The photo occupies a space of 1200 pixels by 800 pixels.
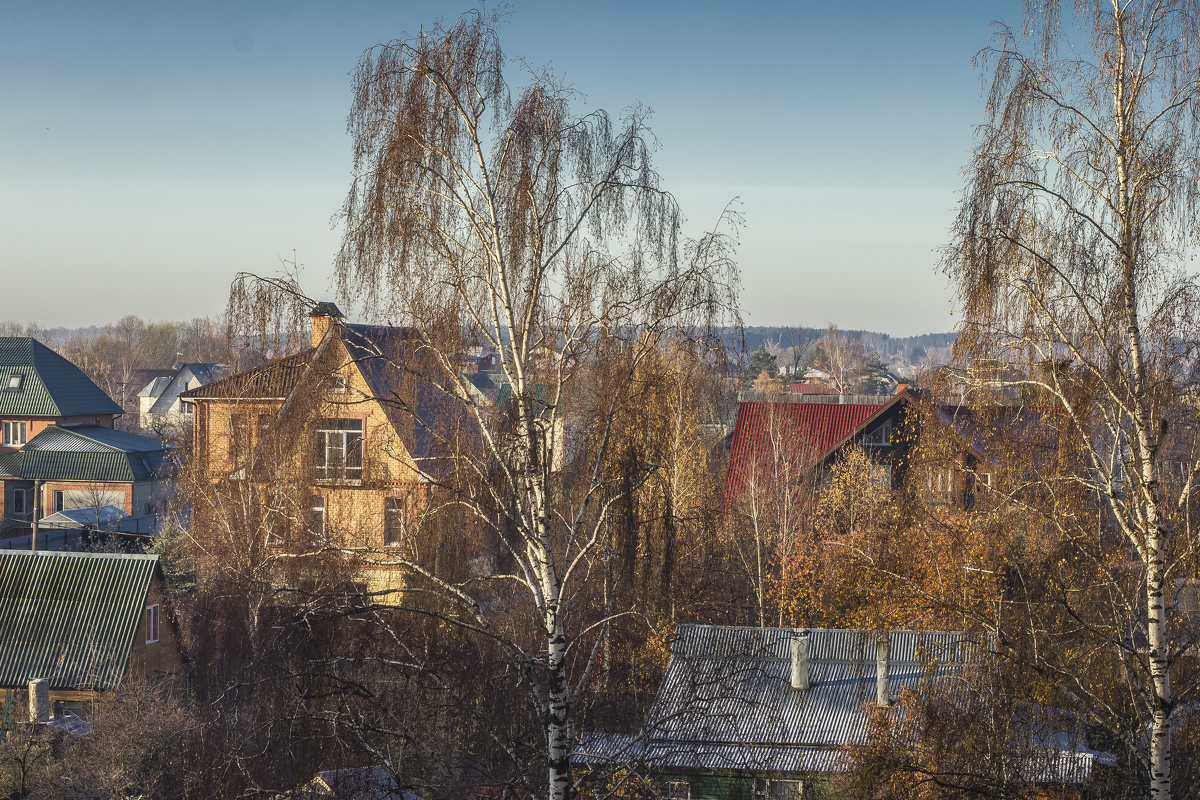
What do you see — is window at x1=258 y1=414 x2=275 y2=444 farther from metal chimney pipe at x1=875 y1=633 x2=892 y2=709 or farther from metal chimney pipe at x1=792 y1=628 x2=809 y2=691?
metal chimney pipe at x1=875 y1=633 x2=892 y2=709

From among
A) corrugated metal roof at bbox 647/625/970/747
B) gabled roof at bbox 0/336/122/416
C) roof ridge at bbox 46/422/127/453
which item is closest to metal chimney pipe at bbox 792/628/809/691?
corrugated metal roof at bbox 647/625/970/747

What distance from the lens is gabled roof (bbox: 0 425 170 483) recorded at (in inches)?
1950

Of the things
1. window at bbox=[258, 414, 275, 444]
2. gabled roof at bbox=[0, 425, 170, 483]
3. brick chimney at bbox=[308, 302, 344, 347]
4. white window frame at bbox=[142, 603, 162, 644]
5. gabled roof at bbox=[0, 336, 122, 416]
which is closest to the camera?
brick chimney at bbox=[308, 302, 344, 347]

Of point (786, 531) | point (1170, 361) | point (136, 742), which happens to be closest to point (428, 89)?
point (1170, 361)

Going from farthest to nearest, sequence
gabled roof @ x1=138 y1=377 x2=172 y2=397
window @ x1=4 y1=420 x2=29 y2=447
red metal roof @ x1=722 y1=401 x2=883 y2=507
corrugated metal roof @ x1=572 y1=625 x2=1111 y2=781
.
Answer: gabled roof @ x1=138 y1=377 x2=172 y2=397 → window @ x1=4 y1=420 x2=29 y2=447 → red metal roof @ x1=722 y1=401 x2=883 y2=507 → corrugated metal roof @ x1=572 y1=625 x2=1111 y2=781

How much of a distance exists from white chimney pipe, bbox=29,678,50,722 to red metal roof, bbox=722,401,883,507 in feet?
59.0

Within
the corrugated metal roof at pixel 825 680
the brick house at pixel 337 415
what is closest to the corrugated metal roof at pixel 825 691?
the corrugated metal roof at pixel 825 680

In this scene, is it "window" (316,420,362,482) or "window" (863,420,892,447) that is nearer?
"window" (316,420,362,482)

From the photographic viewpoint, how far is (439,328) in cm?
941

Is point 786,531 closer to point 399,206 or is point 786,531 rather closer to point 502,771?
point 502,771

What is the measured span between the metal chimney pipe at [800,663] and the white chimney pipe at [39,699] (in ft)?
49.7

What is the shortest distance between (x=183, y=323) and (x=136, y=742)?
441 feet

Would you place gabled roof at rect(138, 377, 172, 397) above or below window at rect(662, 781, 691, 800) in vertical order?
above

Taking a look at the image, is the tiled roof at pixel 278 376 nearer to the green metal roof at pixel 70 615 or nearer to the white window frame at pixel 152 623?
the green metal roof at pixel 70 615
